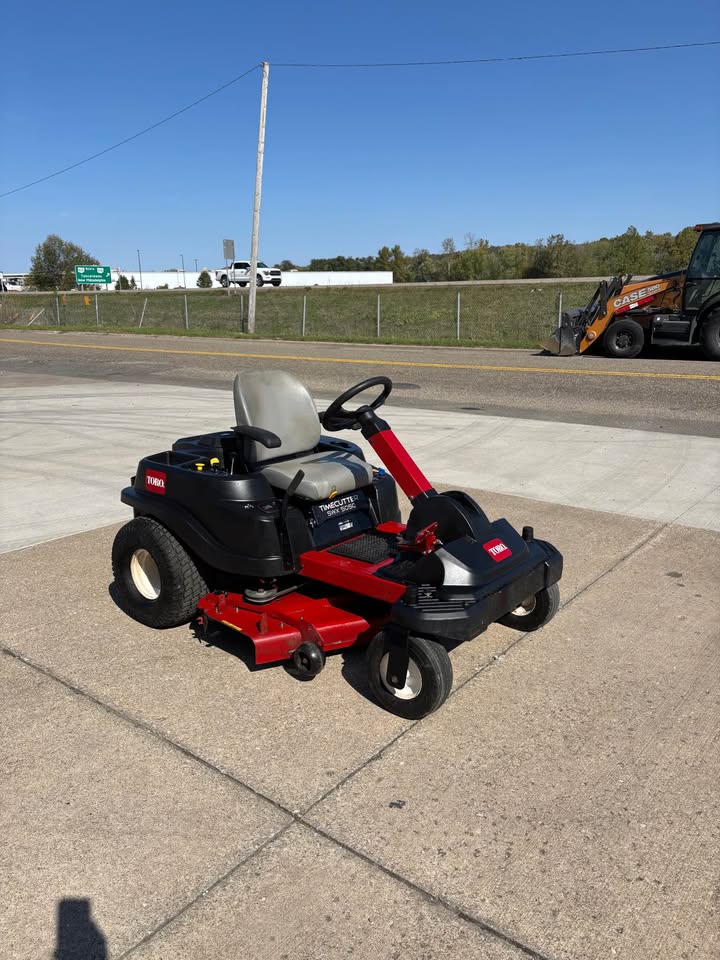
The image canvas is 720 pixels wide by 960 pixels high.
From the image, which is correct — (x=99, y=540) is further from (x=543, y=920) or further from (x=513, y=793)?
(x=543, y=920)

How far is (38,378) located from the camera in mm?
14625

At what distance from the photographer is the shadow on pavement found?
2000mm

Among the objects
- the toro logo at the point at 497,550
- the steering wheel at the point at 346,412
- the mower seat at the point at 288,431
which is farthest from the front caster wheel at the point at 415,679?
the steering wheel at the point at 346,412

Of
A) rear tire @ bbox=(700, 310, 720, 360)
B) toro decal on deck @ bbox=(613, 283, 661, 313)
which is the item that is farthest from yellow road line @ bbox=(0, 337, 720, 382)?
toro decal on deck @ bbox=(613, 283, 661, 313)

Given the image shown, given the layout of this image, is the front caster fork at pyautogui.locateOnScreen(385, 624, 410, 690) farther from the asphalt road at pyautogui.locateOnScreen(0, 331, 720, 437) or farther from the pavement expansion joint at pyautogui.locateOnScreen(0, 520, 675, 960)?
the asphalt road at pyautogui.locateOnScreen(0, 331, 720, 437)

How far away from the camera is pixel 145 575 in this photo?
394 cm

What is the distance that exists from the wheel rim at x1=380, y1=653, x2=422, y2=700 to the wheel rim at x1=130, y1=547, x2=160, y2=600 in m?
1.37

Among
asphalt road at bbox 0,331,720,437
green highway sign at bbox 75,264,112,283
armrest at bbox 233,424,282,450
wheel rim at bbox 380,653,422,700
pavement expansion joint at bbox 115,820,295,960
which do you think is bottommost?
pavement expansion joint at bbox 115,820,295,960

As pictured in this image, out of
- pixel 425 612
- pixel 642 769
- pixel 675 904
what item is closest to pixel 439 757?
pixel 425 612

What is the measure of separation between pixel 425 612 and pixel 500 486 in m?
3.71

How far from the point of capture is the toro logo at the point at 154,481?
373 centimetres

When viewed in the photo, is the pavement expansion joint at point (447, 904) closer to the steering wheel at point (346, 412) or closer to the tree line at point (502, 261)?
the steering wheel at point (346, 412)

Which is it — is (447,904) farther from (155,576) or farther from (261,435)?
(155,576)

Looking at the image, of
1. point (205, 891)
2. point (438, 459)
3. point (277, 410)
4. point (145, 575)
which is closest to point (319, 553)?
point (277, 410)
